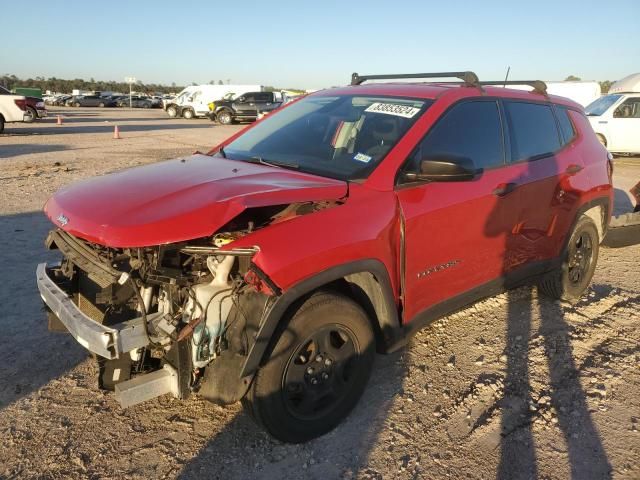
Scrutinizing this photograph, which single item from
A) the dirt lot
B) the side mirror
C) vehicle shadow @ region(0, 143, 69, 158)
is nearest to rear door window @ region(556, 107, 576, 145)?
the dirt lot

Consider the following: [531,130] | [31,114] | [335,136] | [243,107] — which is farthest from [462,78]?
[243,107]

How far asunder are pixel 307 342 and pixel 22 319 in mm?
2730

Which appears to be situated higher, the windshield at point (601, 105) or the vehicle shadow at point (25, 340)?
the windshield at point (601, 105)

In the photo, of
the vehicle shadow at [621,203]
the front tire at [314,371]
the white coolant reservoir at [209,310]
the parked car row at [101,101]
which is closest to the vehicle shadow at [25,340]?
the white coolant reservoir at [209,310]

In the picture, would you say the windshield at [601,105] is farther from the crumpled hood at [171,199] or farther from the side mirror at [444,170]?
the crumpled hood at [171,199]

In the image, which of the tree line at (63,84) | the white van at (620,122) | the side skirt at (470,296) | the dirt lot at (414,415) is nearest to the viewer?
the dirt lot at (414,415)

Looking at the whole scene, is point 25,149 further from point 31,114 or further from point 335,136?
point 335,136

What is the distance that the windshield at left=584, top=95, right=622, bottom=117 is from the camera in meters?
15.6

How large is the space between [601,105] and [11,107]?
2046cm

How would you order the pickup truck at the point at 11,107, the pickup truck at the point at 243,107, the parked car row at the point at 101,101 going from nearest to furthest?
the pickup truck at the point at 11,107
the pickup truck at the point at 243,107
the parked car row at the point at 101,101

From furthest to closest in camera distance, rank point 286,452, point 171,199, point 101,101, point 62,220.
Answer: point 101,101
point 286,452
point 62,220
point 171,199

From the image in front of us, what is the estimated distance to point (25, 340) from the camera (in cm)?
384

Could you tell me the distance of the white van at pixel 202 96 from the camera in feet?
116

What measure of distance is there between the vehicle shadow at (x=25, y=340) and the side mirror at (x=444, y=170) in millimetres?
2672
